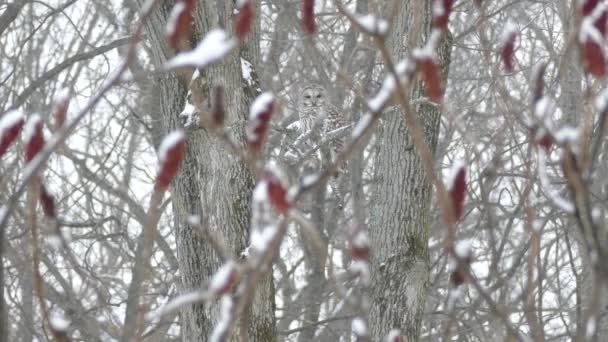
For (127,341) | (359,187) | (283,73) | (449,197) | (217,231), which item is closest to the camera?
(449,197)

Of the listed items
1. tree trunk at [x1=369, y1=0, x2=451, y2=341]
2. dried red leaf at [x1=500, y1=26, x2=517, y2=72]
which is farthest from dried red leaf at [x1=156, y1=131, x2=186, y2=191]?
tree trunk at [x1=369, y1=0, x2=451, y2=341]

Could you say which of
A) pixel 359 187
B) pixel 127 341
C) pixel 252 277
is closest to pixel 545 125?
pixel 252 277

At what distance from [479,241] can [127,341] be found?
9.18 metres

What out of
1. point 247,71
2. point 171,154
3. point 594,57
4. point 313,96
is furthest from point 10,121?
point 313,96

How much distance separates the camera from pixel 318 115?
7973mm

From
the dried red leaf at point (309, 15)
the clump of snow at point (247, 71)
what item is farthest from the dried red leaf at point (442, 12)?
the clump of snow at point (247, 71)

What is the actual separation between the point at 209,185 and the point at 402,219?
1.15 m

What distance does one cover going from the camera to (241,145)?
5.02 metres

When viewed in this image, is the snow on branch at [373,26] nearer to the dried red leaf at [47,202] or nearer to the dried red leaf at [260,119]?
the dried red leaf at [260,119]

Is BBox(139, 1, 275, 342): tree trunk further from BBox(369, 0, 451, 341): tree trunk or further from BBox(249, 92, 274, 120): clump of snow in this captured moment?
BBox(249, 92, 274, 120): clump of snow

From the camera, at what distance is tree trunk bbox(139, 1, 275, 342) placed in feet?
16.2

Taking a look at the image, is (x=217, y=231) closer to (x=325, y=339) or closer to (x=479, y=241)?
(x=325, y=339)

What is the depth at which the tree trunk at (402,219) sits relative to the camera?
17.5 ft

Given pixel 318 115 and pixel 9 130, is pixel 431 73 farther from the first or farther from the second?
pixel 318 115
